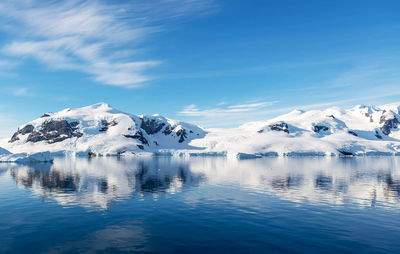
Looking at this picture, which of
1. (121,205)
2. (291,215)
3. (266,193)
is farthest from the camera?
(266,193)

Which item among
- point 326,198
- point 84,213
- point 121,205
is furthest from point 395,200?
point 84,213

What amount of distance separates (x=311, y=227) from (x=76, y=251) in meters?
19.4

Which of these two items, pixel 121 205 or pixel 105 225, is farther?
pixel 121 205

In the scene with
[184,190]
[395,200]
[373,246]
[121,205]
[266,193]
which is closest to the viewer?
[373,246]

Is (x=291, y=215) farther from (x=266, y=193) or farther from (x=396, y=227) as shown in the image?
(x=266, y=193)

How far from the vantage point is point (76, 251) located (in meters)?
19.1

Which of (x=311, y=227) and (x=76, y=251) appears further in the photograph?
(x=311, y=227)

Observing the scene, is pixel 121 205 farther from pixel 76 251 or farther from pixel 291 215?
pixel 291 215

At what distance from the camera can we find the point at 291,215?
29.1 meters

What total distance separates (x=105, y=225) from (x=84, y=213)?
5.76 metres

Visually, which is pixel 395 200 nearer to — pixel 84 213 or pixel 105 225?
pixel 105 225

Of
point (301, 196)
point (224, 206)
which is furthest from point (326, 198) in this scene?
point (224, 206)

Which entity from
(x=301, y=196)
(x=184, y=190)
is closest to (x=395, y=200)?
(x=301, y=196)

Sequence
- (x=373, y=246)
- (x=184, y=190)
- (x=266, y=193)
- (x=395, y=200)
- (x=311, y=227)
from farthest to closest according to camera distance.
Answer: (x=184, y=190)
(x=266, y=193)
(x=395, y=200)
(x=311, y=227)
(x=373, y=246)
